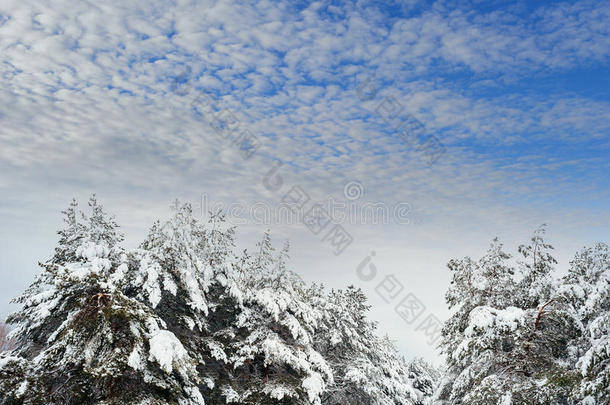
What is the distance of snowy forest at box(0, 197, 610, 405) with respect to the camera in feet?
24.3

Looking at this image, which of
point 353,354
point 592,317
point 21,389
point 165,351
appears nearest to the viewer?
point 21,389

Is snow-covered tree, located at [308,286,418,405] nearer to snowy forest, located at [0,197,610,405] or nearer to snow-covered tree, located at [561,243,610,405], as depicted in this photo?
snowy forest, located at [0,197,610,405]

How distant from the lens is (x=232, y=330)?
12.7m

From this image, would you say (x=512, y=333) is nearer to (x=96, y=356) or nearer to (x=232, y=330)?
(x=232, y=330)

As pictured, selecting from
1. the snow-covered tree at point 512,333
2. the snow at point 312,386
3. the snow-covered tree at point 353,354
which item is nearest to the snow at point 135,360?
the snow at point 312,386

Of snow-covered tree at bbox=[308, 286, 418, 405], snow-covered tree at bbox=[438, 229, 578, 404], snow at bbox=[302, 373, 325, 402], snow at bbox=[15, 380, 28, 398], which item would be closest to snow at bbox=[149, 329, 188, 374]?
snow at bbox=[15, 380, 28, 398]

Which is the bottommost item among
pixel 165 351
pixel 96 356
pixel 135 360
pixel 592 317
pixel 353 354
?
pixel 592 317

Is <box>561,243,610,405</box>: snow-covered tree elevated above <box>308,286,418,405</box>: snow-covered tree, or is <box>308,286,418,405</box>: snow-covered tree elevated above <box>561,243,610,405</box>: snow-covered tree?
<box>308,286,418,405</box>: snow-covered tree

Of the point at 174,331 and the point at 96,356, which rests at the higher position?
the point at 174,331

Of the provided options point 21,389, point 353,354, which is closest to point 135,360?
point 21,389

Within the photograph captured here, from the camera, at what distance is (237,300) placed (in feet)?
41.3

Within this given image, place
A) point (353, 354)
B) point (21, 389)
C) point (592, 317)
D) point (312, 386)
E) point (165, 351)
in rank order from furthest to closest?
point (353, 354) < point (312, 386) < point (592, 317) < point (165, 351) < point (21, 389)

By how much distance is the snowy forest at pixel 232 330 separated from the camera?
7.42 metres

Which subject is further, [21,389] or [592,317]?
[592,317]
